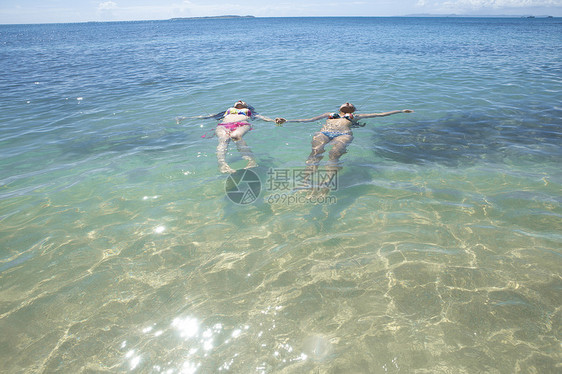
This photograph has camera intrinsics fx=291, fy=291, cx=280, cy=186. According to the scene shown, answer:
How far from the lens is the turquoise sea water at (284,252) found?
3615mm

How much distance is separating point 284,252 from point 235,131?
5568 millimetres

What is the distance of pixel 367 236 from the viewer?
5422mm

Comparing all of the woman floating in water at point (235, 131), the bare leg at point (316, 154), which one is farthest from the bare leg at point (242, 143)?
the bare leg at point (316, 154)

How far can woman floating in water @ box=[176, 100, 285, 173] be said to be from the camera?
27.1 feet

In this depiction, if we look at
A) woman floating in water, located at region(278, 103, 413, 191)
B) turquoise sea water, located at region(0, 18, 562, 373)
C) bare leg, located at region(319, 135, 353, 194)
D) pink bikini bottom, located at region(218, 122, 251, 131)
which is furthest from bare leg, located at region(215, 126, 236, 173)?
bare leg, located at region(319, 135, 353, 194)

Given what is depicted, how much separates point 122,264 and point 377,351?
419 cm

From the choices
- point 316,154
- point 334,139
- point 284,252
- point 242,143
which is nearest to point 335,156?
point 316,154

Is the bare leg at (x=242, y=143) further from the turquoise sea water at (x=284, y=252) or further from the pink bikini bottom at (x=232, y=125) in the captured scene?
the turquoise sea water at (x=284, y=252)

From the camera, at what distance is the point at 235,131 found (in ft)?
31.4

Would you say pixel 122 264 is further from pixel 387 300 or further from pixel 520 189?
pixel 520 189

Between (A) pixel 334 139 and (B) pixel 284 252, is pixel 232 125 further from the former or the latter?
(B) pixel 284 252

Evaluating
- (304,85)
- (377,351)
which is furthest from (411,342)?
(304,85)

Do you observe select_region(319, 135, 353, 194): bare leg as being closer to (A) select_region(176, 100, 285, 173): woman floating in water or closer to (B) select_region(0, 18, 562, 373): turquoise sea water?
(B) select_region(0, 18, 562, 373): turquoise sea water

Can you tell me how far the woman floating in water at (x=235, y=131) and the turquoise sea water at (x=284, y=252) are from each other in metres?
0.35
